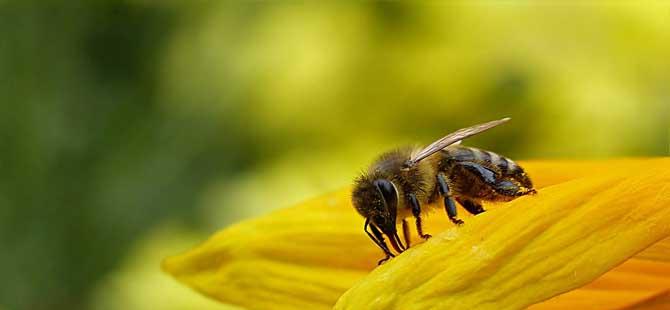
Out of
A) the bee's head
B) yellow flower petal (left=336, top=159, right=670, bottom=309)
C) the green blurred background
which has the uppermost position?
the green blurred background

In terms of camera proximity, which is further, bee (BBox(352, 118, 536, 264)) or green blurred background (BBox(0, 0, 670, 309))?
green blurred background (BBox(0, 0, 670, 309))

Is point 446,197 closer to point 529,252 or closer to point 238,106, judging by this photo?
point 529,252

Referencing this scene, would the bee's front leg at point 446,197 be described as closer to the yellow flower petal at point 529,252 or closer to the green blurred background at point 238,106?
the yellow flower petal at point 529,252

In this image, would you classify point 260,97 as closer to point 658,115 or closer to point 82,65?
point 82,65

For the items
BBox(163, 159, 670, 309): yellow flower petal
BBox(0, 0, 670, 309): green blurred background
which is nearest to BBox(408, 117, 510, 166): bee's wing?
BBox(163, 159, 670, 309): yellow flower petal

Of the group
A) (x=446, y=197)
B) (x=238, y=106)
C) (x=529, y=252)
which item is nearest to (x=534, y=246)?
(x=529, y=252)

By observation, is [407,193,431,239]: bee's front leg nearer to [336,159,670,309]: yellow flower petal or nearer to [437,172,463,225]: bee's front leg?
[437,172,463,225]: bee's front leg

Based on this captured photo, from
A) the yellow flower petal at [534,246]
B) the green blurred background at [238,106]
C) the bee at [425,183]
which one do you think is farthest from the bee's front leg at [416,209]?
the green blurred background at [238,106]

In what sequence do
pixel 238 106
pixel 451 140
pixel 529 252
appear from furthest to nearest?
pixel 238 106
pixel 451 140
pixel 529 252

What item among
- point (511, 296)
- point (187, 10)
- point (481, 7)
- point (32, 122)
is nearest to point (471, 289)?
point (511, 296)
